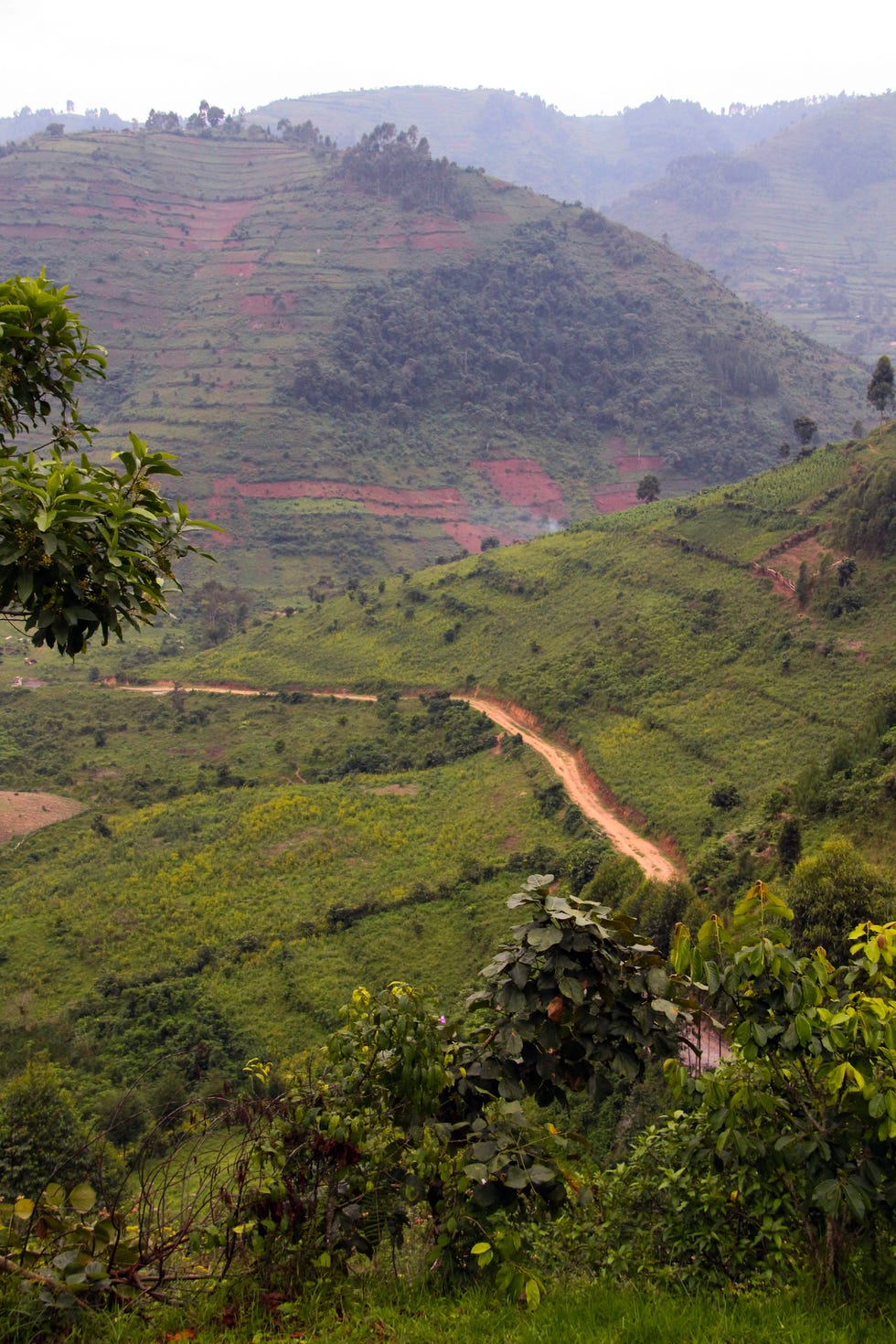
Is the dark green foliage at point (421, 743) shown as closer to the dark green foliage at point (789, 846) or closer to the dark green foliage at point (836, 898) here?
the dark green foliage at point (789, 846)

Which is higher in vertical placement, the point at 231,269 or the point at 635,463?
the point at 231,269

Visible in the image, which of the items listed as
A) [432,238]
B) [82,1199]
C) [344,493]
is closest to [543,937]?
[82,1199]

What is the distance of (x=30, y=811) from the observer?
37.3 metres

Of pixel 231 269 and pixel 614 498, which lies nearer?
pixel 614 498

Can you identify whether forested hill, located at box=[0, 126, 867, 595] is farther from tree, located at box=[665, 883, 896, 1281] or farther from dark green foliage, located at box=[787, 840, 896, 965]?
tree, located at box=[665, 883, 896, 1281]

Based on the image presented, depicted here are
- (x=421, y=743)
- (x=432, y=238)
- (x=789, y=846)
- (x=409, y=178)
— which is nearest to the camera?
(x=789, y=846)

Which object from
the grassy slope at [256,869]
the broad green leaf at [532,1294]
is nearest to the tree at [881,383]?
the grassy slope at [256,869]

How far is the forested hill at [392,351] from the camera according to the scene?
312 feet

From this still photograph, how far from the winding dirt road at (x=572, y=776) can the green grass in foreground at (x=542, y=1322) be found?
19.7m

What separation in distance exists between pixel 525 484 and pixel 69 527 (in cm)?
10111

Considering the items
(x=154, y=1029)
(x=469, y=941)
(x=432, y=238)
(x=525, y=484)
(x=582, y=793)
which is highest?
(x=432, y=238)

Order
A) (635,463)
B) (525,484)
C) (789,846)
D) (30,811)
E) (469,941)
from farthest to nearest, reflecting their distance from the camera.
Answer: (635,463) → (525,484) → (30,811) → (469,941) → (789,846)

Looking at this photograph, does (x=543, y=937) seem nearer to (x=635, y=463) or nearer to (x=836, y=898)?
(x=836, y=898)

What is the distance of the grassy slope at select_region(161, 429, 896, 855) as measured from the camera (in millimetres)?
30922
